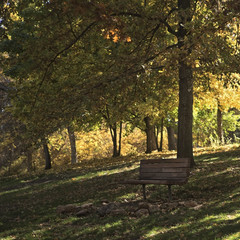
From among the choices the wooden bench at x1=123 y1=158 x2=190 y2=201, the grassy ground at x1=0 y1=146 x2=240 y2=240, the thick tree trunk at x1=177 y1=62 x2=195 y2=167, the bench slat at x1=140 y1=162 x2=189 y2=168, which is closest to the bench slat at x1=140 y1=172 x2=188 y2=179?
the wooden bench at x1=123 y1=158 x2=190 y2=201

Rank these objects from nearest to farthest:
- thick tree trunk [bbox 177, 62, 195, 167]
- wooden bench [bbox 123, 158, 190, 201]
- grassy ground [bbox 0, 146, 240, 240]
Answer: grassy ground [bbox 0, 146, 240, 240] → wooden bench [bbox 123, 158, 190, 201] → thick tree trunk [bbox 177, 62, 195, 167]

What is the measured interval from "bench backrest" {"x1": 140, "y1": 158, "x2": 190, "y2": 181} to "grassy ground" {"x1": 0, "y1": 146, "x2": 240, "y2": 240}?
0.65 m

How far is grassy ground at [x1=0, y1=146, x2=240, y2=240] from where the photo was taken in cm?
630

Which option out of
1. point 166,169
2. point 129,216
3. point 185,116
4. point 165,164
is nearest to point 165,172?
point 166,169

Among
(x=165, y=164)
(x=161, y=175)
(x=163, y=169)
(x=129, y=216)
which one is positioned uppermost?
(x=165, y=164)

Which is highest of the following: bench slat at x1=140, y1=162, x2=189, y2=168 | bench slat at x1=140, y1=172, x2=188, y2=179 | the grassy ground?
bench slat at x1=140, y1=162, x2=189, y2=168

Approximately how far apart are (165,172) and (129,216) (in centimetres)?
196

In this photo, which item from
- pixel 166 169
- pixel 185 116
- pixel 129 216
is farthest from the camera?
pixel 185 116

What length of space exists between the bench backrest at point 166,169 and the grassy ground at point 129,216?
0.65 m

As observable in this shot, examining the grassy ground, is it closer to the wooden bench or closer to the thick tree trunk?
the wooden bench

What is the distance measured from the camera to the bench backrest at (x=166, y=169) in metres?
8.93

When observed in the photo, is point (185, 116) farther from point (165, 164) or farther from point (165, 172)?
point (165, 172)

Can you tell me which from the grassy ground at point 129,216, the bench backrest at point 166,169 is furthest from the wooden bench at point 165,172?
the grassy ground at point 129,216

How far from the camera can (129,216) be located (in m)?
7.86
